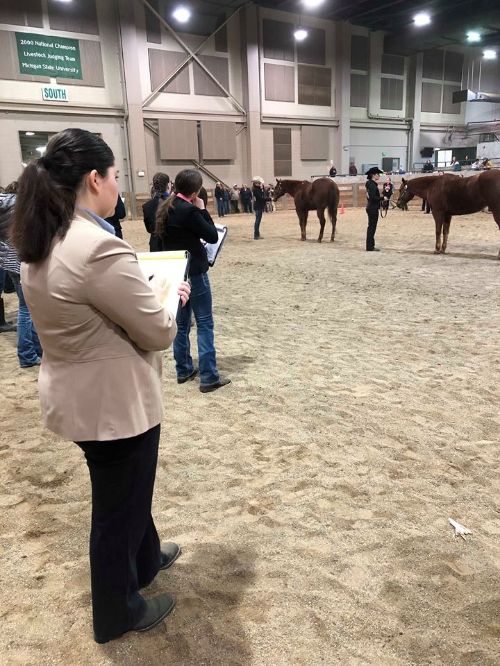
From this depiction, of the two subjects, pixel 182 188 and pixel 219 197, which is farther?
pixel 219 197

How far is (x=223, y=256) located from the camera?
11.6 m

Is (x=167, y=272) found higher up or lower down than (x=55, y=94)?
lower down

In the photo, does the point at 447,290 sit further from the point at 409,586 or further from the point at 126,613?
the point at 126,613

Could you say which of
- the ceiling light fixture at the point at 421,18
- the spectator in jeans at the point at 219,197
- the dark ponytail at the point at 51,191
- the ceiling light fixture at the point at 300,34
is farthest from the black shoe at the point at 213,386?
the ceiling light fixture at the point at 421,18

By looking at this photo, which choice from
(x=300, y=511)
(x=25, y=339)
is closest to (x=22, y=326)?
(x=25, y=339)

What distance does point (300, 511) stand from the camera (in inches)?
103

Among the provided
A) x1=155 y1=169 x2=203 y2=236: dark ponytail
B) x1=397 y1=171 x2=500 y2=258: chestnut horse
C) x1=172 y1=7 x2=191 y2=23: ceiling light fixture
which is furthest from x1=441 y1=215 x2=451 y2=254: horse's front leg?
x1=172 y1=7 x2=191 y2=23: ceiling light fixture

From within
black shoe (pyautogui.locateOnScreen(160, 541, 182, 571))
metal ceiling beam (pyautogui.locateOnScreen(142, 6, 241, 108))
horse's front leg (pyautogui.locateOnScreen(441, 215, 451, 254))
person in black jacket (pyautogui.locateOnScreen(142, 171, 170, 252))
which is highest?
metal ceiling beam (pyautogui.locateOnScreen(142, 6, 241, 108))

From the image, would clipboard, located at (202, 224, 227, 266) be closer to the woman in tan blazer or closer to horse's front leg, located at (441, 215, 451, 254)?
the woman in tan blazer

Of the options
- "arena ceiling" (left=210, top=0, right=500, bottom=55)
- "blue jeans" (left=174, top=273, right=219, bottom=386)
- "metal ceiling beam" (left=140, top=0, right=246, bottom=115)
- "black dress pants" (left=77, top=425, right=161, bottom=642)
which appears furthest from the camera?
"arena ceiling" (left=210, top=0, right=500, bottom=55)

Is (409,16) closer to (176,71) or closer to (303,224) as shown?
(176,71)

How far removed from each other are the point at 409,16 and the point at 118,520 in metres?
31.5

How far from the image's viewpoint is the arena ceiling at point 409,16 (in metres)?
24.6

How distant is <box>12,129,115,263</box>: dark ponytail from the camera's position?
1.35 meters
